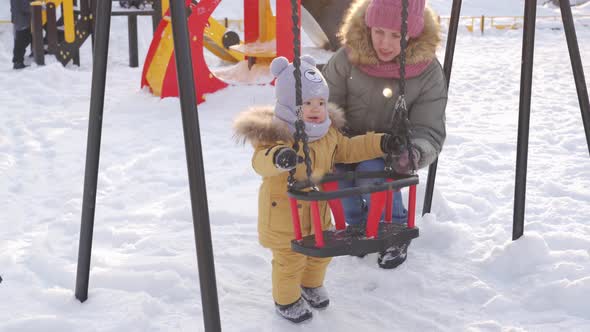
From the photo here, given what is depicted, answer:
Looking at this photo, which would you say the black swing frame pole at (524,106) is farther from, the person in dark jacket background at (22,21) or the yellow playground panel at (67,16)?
the person in dark jacket background at (22,21)

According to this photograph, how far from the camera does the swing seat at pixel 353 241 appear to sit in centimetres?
177

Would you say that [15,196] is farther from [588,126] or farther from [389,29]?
[588,126]

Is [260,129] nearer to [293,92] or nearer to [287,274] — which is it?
[293,92]

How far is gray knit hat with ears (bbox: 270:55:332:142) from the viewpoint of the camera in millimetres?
2041

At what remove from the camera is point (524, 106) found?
8.71ft

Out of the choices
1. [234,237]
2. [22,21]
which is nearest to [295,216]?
[234,237]

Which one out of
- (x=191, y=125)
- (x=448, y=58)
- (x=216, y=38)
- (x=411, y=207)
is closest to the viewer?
(x=191, y=125)

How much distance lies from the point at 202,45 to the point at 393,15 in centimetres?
364

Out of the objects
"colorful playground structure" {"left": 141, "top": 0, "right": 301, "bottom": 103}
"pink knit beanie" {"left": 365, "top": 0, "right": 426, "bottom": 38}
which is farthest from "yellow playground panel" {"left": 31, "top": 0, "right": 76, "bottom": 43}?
"pink knit beanie" {"left": 365, "top": 0, "right": 426, "bottom": 38}

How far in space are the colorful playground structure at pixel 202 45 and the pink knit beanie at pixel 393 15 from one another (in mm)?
3112

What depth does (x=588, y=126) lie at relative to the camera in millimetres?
2555

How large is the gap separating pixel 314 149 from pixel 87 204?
74 centimetres

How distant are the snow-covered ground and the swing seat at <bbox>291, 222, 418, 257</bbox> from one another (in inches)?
14.9

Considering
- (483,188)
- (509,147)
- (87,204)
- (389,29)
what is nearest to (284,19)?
(509,147)
